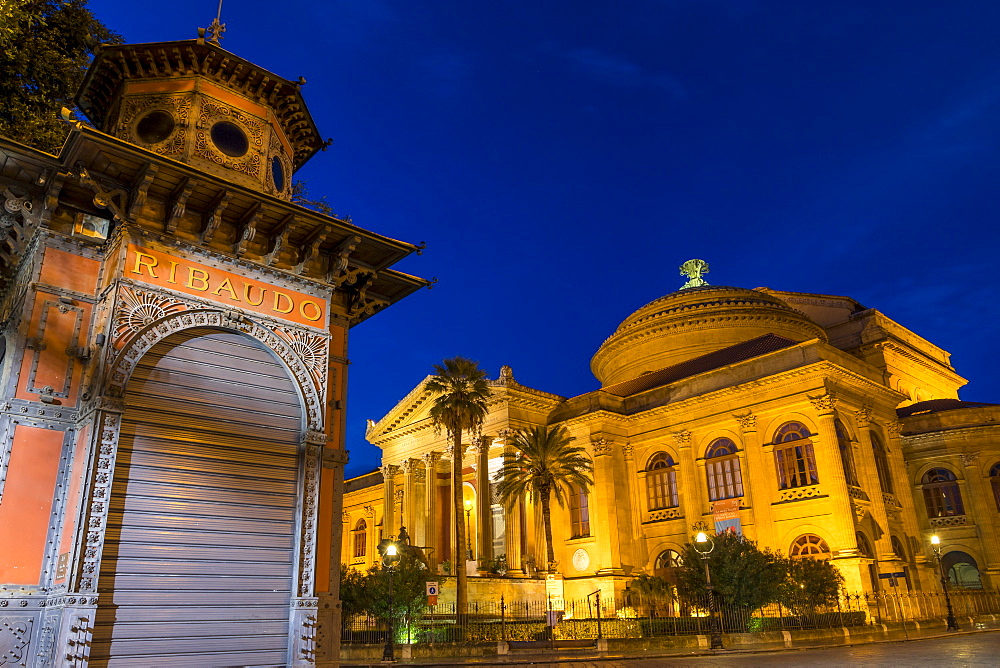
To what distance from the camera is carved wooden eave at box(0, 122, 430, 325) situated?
30.6 feet

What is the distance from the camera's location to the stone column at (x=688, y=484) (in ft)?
120

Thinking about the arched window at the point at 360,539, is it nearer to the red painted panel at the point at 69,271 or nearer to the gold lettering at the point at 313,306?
the gold lettering at the point at 313,306

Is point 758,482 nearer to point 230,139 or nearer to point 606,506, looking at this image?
point 606,506

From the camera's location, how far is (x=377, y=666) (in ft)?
66.1

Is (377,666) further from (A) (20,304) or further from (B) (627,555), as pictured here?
(B) (627,555)

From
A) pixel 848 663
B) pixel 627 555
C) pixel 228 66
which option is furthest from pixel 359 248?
pixel 627 555

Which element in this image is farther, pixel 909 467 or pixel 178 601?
pixel 909 467

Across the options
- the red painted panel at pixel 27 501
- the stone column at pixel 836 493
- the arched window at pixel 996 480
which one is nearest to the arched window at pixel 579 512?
the stone column at pixel 836 493

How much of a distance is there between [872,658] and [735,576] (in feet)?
30.4

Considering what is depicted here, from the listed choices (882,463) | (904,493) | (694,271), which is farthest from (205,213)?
(694,271)

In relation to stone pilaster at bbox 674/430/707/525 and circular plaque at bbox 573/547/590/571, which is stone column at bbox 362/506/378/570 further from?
stone pilaster at bbox 674/430/707/525

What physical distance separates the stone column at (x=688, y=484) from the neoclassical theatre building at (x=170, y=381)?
94.8ft

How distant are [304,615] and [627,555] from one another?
30904mm

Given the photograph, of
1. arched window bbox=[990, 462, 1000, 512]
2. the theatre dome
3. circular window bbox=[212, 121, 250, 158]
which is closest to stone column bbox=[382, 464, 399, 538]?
the theatre dome
